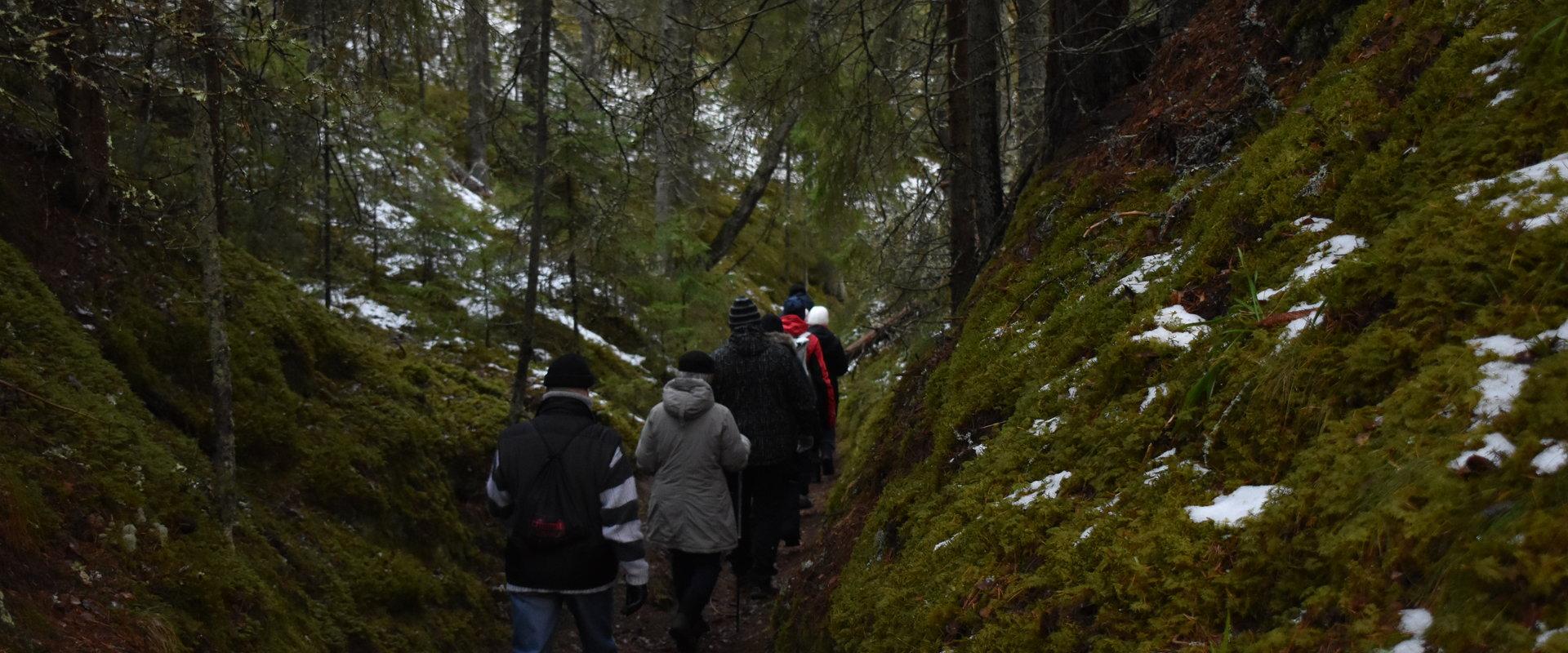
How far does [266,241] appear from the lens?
10602mm

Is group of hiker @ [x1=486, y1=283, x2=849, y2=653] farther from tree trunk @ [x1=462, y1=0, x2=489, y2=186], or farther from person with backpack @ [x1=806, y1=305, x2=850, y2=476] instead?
tree trunk @ [x1=462, y1=0, x2=489, y2=186]

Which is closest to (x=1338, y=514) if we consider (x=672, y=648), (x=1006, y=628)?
(x=1006, y=628)

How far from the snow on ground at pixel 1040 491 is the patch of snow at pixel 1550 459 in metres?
1.68

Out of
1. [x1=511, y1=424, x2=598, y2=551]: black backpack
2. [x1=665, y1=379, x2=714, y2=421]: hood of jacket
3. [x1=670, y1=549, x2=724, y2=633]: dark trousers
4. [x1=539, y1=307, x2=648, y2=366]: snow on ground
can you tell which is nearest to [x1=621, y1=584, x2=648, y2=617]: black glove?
[x1=511, y1=424, x2=598, y2=551]: black backpack

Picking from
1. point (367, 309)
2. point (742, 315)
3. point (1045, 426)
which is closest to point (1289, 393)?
point (1045, 426)

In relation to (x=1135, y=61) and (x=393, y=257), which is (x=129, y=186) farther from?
(x=393, y=257)

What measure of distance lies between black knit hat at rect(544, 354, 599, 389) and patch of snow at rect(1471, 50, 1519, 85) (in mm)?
4081

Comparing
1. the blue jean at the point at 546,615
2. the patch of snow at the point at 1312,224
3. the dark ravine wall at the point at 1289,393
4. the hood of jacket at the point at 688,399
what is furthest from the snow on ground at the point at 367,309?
the patch of snow at the point at 1312,224

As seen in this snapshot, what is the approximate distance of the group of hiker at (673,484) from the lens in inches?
194

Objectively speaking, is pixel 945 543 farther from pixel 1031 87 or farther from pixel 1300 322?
pixel 1031 87

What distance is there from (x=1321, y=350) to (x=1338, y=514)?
61cm

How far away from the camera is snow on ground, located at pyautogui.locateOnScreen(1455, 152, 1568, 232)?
2225 mm

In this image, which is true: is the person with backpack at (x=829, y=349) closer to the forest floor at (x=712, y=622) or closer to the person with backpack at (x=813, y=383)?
the person with backpack at (x=813, y=383)

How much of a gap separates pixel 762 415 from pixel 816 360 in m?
2.18
